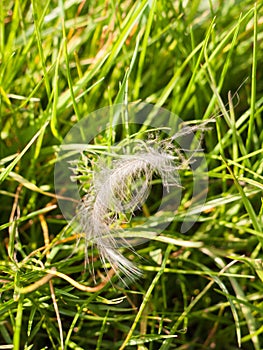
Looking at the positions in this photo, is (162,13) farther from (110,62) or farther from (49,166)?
(49,166)

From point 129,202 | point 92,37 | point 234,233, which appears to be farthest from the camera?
point 92,37

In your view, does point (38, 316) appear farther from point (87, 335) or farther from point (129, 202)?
point (129, 202)

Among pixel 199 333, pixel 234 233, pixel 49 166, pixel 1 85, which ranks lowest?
pixel 199 333

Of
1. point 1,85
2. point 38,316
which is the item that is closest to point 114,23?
point 1,85

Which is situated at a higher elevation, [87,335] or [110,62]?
[110,62]

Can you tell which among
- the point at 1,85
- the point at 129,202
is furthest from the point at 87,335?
the point at 1,85

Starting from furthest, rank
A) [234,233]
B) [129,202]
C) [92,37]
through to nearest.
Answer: [92,37] → [234,233] → [129,202]

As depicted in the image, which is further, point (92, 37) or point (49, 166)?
point (92, 37)
